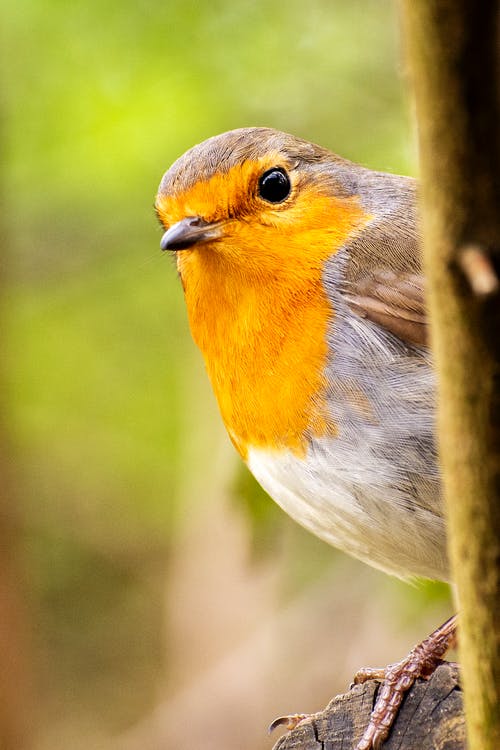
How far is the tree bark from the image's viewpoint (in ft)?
3.37

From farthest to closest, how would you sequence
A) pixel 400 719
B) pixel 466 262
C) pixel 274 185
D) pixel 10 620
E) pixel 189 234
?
1. pixel 10 620
2. pixel 274 185
3. pixel 189 234
4. pixel 400 719
5. pixel 466 262

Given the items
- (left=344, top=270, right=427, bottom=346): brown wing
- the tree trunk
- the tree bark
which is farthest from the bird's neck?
the tree trunk

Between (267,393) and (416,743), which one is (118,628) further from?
(416,743)

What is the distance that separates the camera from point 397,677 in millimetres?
2393

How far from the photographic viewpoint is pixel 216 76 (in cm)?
439

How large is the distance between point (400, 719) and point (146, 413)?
4.04m

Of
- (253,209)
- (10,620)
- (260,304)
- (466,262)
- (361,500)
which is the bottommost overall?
(10,620)

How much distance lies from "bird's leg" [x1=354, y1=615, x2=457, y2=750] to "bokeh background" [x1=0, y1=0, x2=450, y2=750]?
0.72 m

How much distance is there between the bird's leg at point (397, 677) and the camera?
2.25m

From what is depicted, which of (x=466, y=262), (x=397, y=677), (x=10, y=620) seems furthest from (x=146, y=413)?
(x=466, y=262)

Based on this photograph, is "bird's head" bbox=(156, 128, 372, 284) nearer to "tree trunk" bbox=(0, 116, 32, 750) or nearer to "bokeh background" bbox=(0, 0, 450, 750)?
"bokeh background" bbox=(0, 0, 450, 750)

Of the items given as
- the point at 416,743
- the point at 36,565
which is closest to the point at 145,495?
the point at 36,565

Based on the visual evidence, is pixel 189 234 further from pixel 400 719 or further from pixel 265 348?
pixel 400 719

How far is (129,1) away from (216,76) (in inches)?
17.6
